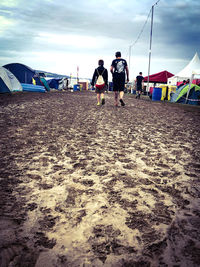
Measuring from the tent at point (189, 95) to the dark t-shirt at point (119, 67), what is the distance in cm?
616

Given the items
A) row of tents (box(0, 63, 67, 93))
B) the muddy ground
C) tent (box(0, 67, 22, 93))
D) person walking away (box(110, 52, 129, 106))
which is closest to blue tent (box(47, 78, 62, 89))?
row of tents (box(0, 63, 67, 93))

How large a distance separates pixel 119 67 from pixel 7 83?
8868 millimetres

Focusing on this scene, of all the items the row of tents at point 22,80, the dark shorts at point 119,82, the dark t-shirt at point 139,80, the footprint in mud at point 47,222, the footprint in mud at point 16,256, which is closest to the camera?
the footprint in mud at point 16,256

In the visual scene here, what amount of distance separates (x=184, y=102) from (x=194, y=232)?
12.6m

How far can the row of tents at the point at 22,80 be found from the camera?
487 inches

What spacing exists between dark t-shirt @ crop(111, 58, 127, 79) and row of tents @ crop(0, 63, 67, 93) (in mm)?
8209

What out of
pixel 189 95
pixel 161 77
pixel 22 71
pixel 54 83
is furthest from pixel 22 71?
pixel 189 95

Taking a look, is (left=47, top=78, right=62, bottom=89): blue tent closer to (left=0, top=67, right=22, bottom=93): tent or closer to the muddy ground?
(left=0, top=67, right=22, bottom=93): tent

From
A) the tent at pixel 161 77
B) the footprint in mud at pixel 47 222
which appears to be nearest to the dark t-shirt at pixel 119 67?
the footprint in mud at pixel 47 222

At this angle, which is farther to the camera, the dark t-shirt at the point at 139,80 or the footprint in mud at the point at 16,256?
the dark t-shirt at the point at 139,80

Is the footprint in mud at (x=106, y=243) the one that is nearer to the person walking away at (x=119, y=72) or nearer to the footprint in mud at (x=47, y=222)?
the footprint in mud at (x=47, y=222)

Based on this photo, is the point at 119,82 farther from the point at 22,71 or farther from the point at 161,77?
the point at 161,77

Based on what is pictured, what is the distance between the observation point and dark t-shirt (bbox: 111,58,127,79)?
24.0 ft

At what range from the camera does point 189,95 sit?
11.8 m
